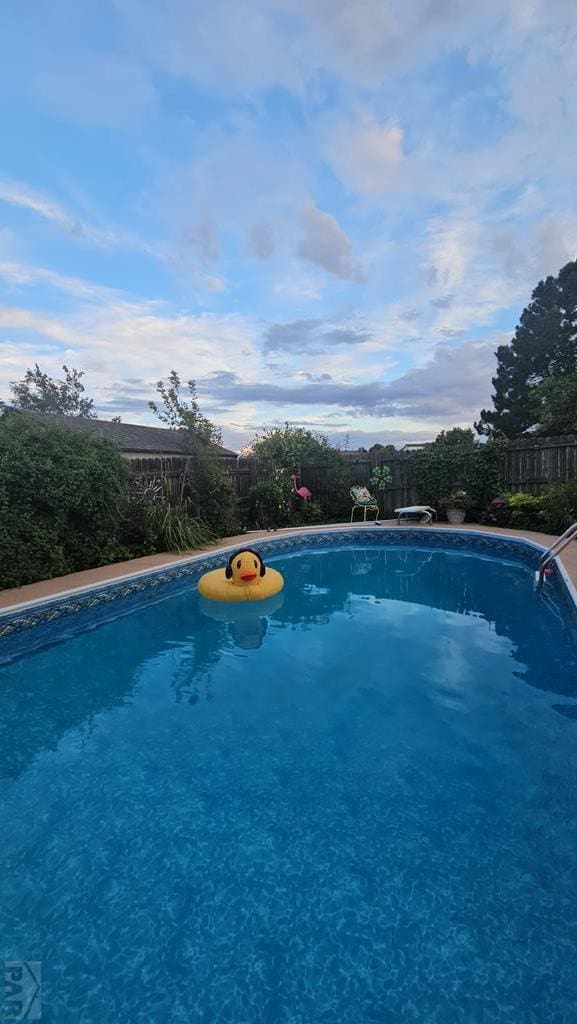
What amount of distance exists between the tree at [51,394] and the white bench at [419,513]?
2208cm

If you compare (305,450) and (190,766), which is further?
(305,450)

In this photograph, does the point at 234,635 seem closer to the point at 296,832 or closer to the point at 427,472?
the point at 296,832

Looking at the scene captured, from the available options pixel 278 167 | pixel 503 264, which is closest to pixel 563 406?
pixel 503 264

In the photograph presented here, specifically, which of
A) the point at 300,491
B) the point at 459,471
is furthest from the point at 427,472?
the point at 300,491

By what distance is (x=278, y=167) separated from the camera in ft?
27.3

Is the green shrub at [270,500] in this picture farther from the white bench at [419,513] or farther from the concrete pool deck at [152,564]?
the white bench at [419,513]

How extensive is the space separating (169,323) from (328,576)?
7455 mm

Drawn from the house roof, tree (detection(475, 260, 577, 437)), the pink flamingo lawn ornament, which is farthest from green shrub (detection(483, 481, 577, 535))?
tree (detection(475, 260, 577, 437))

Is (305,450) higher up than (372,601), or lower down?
higher up

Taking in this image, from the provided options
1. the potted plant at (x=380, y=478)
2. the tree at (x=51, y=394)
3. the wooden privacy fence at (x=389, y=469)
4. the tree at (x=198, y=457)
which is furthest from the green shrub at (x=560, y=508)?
the tree at (x=51, y=394)

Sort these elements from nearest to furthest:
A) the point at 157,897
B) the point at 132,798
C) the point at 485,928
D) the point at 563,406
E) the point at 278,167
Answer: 1. the point at 485,928
2. the point at 157,897
3. the point at 132,798
4. the point at 278,167
5. the point at 563,406

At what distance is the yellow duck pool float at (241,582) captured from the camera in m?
6.05

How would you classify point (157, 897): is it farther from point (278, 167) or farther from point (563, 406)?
point (563, 406)

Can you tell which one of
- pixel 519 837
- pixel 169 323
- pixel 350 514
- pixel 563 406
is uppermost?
pixel 169 323
